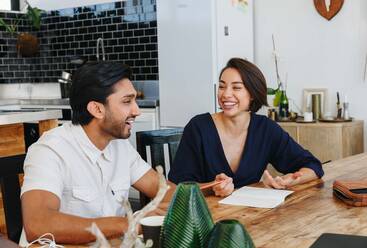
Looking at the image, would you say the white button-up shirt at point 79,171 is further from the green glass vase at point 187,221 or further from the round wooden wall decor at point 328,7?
the round wooden wall decor at point 328,7

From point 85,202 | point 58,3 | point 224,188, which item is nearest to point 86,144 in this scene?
point 85,202

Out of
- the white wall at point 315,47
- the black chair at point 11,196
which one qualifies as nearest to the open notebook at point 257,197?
the black chair at point 11,196

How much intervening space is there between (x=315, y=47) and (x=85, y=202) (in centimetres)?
314

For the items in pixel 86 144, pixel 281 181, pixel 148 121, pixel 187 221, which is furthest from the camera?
pixel 148 121

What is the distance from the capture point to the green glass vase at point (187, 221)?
98 cm

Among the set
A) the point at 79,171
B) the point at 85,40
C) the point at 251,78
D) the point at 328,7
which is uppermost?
the point at 328,7

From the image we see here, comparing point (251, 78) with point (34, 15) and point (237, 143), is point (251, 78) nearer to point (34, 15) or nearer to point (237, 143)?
point (237, 143)

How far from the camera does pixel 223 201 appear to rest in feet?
5.78

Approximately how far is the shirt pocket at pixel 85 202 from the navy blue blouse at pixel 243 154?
0.51 meters

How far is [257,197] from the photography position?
178cm

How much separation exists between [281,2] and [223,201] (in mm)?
3119

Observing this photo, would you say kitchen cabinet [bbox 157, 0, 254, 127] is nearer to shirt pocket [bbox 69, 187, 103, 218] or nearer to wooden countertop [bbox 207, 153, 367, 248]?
wooden countertop [bbox 207, 153, 367, 248]

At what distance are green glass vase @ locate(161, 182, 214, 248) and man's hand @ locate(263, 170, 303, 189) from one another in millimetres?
951

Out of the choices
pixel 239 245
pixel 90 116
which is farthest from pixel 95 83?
pixel 239 245
